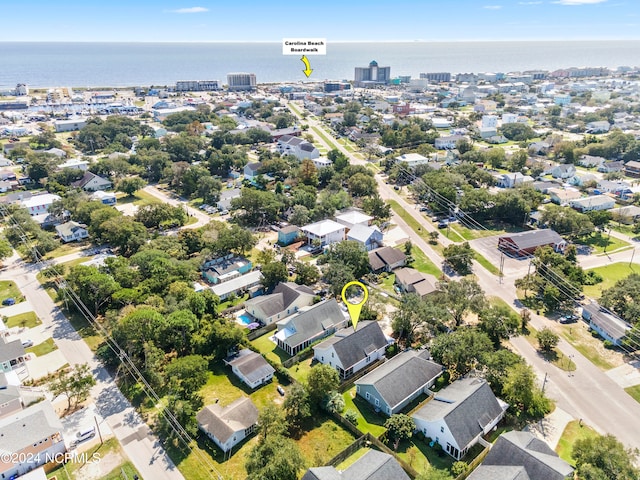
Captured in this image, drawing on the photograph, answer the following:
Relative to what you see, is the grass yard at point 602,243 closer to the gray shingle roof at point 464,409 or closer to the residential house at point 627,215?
the residential house at point 627,215

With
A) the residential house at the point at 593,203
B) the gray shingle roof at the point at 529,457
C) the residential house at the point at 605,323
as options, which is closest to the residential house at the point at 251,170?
the residential house at the point at 593,203

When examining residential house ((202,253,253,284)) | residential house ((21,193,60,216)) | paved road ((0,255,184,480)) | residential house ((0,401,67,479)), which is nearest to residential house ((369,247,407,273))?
residential house ((202,253,253,284))

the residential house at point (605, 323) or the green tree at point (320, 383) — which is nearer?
the green tree at point (320, 383)

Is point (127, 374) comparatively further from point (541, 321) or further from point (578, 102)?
point (578, 102)

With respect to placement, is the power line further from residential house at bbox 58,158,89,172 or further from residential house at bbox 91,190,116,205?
residential house at bbox 58,158,89,172

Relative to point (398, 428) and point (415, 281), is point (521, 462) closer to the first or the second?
point (398, 428)

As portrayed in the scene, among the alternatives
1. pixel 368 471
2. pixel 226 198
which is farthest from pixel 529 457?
pixel 226 198
